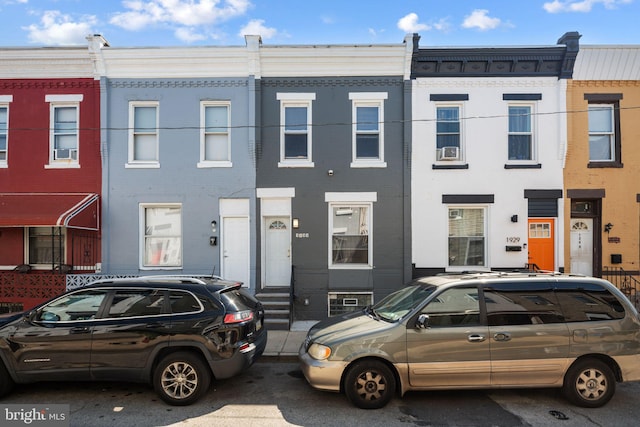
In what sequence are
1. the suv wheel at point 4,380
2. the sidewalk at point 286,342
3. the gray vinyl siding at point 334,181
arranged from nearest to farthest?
the suv wheel at point 4,380, the sidewalk at point 286,342, the gray vinyl siding at point 334,181

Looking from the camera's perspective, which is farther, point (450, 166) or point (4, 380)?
point (450, 166)

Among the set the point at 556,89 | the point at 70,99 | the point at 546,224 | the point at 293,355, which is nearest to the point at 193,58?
the point at 70,99

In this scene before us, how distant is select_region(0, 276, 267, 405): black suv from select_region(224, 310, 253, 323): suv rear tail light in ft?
0.05

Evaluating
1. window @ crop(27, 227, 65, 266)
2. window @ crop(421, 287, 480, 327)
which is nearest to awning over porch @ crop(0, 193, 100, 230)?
window @ crop(27, 227, 65, 266)

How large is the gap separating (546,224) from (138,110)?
11.6 metres

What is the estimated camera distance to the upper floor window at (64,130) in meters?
10.4

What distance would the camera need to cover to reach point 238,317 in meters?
5.41

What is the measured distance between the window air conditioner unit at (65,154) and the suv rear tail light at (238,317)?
26.1 ft

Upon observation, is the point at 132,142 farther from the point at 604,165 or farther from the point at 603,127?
the point at 603,127

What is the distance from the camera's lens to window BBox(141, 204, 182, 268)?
10.4m

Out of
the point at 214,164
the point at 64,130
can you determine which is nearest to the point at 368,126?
the point at 214,164

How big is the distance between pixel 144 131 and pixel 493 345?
9.79m
